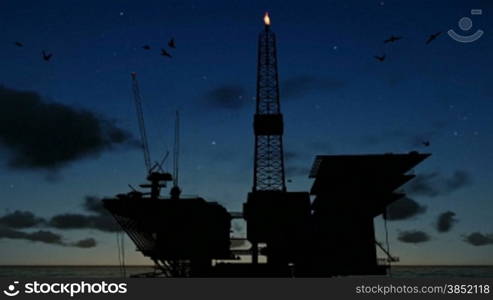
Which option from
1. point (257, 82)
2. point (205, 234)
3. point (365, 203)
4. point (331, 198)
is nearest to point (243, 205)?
point (205, 234)

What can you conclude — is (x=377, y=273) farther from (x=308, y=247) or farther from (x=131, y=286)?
(x=131, y=286)

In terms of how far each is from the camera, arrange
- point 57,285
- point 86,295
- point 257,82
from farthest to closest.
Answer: point 257,82, point 57,285, point 86,295

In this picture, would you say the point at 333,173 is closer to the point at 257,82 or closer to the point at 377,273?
the point at 377,273

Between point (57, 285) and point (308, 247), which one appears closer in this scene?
point (57, 285)

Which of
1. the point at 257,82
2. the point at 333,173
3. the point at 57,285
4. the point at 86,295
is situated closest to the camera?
the point at 86,295

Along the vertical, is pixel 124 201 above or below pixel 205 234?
above

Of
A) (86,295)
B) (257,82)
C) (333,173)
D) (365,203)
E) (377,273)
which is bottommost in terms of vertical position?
(377,273)

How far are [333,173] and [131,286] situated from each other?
41.1 metres

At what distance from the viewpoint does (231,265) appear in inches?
2067

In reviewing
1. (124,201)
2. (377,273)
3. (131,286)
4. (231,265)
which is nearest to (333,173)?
(377,273)

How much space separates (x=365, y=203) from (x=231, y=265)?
2089 centimetres

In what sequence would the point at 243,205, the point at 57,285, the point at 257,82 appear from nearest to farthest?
1. the point at 57,285
2. the point at 243,205
3. the point at 257,82

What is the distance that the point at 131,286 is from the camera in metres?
13.8

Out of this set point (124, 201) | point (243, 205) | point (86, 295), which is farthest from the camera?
point (243, 205)
